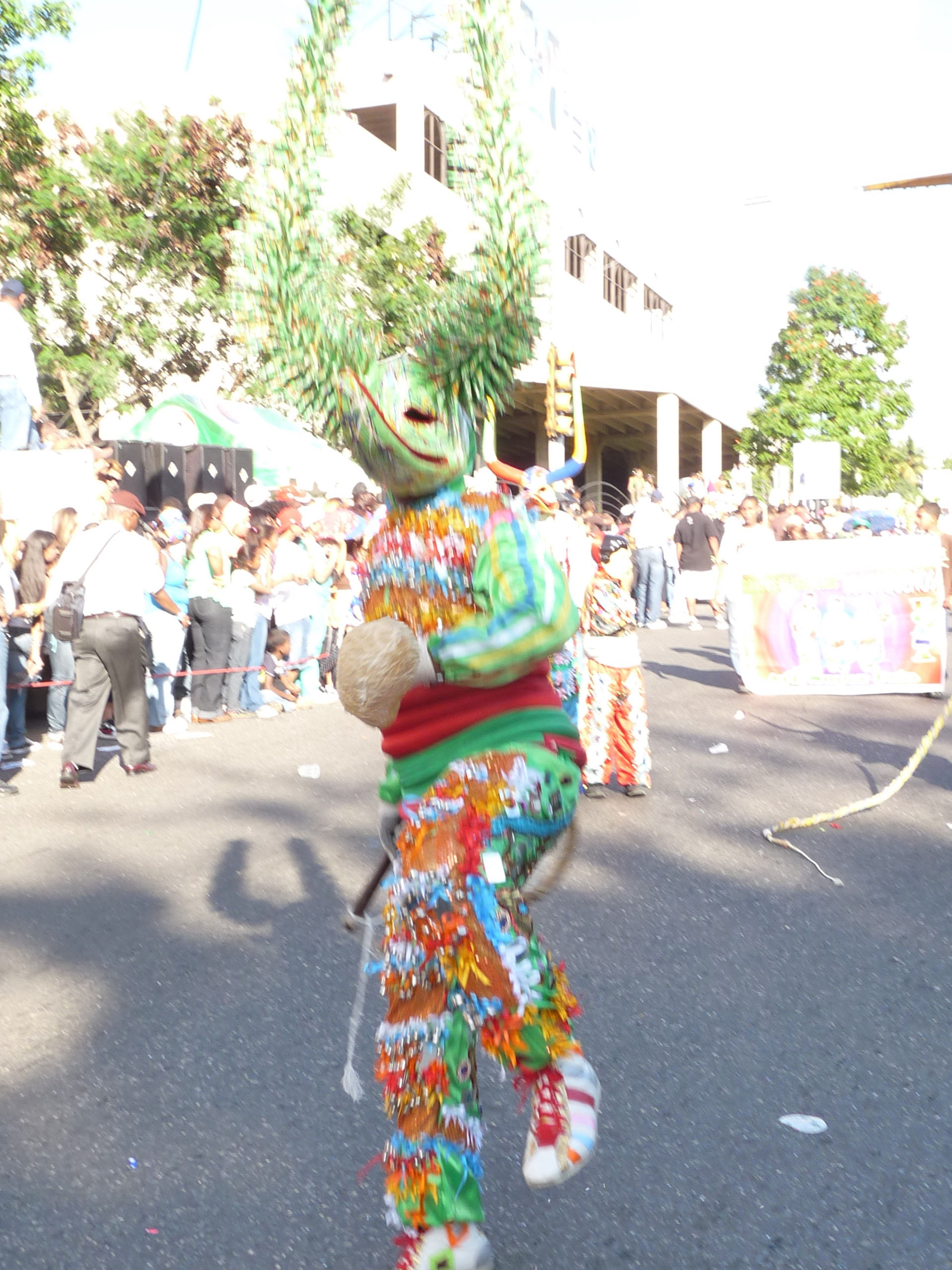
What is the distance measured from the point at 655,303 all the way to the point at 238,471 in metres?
41.8

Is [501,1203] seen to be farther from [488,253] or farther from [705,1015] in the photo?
[488,253]

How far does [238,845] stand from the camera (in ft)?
21.8

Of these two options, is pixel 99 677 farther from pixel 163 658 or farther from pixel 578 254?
pixel 578 254

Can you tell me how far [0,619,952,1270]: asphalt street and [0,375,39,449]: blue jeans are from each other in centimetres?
489

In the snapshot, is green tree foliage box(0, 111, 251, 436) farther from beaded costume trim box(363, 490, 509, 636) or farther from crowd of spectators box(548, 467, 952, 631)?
beaded costume trim box(363, 490, 509, 636)

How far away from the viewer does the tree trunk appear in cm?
1931

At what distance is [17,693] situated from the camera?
373 inches

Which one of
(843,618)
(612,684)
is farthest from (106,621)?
(843,618)

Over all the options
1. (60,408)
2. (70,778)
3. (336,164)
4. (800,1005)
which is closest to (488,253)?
(336,164)

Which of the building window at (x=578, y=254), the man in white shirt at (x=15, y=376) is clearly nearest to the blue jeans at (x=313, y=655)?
the man in white shirt at (x=15, y=376)

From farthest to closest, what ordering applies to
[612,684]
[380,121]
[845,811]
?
[380,121]
[612,684]
[845,811]

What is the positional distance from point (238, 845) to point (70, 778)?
6.79ft

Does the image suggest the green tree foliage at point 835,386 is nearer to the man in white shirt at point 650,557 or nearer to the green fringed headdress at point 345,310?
the man in white shirt at point 650,557

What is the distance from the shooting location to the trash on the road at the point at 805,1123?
3.41 meters
